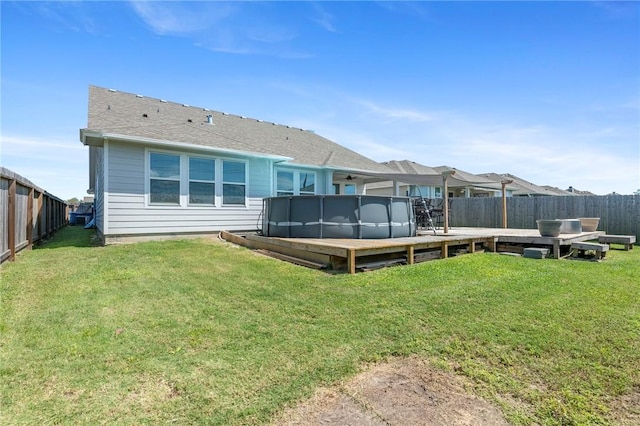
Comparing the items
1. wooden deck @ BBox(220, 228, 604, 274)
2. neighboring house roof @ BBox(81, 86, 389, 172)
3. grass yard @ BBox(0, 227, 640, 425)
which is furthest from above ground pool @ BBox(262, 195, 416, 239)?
neighboring house roof @ BBox(81, 86, 389, 172)

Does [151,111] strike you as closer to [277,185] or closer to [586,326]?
[277,185]

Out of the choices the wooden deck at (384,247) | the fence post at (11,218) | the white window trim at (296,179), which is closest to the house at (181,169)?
the white window trim at (296,179)

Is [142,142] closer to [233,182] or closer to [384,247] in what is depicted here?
[233,182]

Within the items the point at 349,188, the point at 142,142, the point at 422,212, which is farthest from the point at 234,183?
the point at 349,188

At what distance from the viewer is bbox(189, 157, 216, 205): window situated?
9.48m

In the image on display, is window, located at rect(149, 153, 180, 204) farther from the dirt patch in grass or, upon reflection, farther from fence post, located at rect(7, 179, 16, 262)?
the dirt patch in grass

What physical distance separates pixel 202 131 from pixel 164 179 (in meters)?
2.23

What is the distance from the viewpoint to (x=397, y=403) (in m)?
2.08

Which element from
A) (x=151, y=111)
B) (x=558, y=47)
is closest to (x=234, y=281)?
(x=151, y=111)

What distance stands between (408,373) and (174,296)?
3114 millimetres

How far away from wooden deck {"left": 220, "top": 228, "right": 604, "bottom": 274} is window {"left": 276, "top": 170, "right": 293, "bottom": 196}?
320cm

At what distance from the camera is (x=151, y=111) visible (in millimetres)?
11383

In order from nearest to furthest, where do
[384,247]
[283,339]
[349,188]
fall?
[283,339] < [384,247] < [349,188]

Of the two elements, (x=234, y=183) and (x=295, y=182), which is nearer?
(x=234, y=183)
